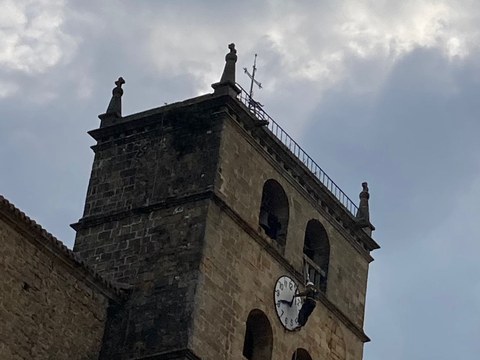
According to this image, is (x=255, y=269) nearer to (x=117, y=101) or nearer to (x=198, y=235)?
(x=198, y=235)

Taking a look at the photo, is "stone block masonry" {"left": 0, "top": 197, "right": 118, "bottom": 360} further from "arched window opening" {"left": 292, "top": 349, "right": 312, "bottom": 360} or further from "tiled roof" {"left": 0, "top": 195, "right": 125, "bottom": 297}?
"arched window opening" {"left": 292, "top": 349, "right": 312, "bottom": 360}

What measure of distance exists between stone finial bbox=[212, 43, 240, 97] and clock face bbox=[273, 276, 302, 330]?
383 centimetres

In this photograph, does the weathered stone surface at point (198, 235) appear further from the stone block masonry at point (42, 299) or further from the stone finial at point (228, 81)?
the stone block masonry at point (42, 299)

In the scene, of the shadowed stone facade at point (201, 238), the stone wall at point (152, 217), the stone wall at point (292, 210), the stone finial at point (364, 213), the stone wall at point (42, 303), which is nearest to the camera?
the stone wall at point (42, 303)

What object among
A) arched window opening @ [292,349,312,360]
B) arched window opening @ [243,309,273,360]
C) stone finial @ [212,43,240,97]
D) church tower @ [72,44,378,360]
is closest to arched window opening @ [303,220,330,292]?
church tower @ [72,44,378,360]

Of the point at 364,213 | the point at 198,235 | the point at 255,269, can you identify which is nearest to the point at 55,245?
the point at 198,235

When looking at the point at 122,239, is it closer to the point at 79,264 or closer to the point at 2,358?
the point at 79,264

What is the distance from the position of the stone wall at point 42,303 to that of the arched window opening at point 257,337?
3.22 meters

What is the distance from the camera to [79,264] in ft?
94.0

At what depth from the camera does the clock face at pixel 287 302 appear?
103ft

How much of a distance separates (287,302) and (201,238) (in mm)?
2960

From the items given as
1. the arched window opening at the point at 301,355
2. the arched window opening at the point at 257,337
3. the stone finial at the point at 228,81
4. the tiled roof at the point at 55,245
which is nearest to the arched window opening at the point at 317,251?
the arched window opening at the point at 301,355

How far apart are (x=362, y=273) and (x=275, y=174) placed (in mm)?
3815

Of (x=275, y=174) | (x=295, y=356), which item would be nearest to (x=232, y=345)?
(x=295, y=356)
